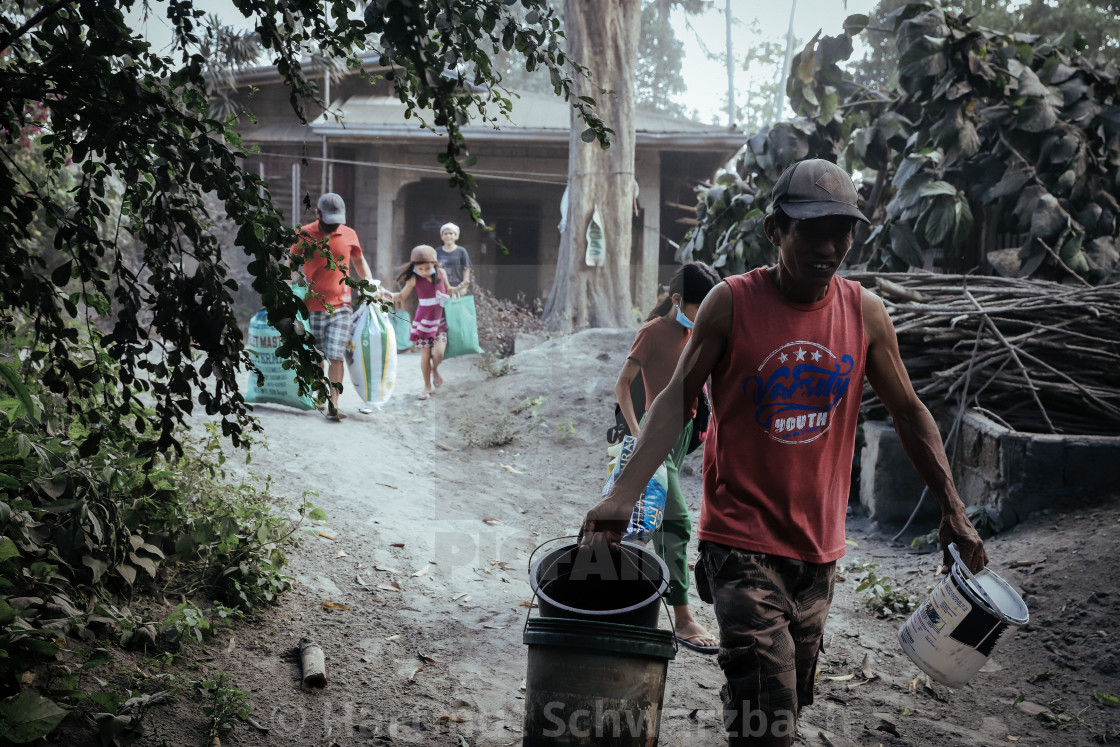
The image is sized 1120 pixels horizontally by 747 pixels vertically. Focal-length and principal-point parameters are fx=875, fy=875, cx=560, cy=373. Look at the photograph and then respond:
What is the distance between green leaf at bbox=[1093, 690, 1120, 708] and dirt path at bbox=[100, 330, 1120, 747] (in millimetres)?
40

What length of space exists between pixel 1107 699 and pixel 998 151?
5604 mm

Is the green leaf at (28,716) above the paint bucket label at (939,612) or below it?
below

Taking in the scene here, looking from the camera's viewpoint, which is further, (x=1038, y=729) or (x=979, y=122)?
(x=979, y=122)

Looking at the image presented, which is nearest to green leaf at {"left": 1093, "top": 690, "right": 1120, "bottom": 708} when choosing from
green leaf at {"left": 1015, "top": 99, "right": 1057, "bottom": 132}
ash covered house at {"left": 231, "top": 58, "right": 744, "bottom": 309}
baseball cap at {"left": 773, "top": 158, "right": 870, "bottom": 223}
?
baseball cap at {"left": 773, "top": 158, "right": 870, "bottom": 223}

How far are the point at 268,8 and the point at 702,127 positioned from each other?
48.6 ft

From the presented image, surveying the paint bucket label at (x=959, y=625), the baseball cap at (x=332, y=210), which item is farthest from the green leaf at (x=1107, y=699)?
the baseball cap at (x=332, y=210)

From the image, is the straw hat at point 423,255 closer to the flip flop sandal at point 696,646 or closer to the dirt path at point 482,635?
the dirt path at point 482,635

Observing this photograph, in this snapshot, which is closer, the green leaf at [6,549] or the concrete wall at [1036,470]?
the green leaf at [6,549]

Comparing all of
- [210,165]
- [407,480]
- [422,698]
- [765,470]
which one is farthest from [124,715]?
[407,480]

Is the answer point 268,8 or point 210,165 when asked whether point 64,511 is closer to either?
point 210,165

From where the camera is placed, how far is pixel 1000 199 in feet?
25.3

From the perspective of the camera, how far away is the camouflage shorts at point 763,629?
2309 mm

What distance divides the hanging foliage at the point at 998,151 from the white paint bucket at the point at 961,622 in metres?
5.42

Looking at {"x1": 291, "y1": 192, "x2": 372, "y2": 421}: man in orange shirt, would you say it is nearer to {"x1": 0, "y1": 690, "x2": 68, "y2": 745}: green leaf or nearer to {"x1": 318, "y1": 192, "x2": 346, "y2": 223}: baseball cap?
{"x1": 318, "y1": 192, "x2": 346, "y2": 223}: baseball cap
